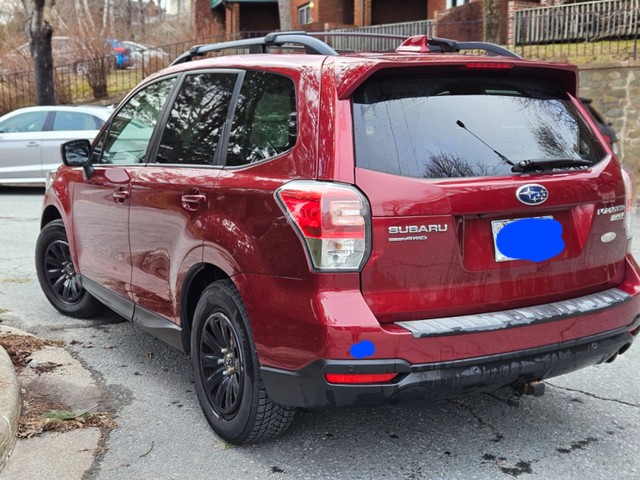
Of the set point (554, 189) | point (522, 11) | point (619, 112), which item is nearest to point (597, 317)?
point (554, 189)

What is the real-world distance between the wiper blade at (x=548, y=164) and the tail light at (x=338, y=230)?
0.74 m

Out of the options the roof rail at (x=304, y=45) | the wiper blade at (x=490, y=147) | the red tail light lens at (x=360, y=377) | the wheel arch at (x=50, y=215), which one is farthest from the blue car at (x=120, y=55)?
the red tail light lens at (x=360, y=377)

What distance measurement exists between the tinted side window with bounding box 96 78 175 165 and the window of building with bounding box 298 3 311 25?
→ 99.8 ft

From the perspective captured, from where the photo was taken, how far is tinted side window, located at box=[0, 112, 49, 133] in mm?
13758

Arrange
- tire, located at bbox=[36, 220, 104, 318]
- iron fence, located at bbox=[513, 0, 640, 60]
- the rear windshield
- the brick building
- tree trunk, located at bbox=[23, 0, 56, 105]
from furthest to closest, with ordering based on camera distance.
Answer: the brick building → tree trunk, located at bbox=[23, 0, 56, 105] → iron fence, located at bbox=[513, 0, 640, 60] → tire, located at bbox=[36, 220, 104, 318] → the rear windshield

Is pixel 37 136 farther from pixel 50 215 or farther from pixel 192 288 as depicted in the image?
pixel 192 288

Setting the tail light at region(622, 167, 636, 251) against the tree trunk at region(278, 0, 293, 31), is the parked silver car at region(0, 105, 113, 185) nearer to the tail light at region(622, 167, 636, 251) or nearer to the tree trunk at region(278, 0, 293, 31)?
the tree trunk at region(278, 0, 293, 31)

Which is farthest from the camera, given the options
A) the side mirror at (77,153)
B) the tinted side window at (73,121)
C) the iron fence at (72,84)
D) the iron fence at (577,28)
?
the iron fence at (72,84)

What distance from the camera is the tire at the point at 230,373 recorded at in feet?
10.5

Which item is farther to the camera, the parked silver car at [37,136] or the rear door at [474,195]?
the parked silver car at [37,136]

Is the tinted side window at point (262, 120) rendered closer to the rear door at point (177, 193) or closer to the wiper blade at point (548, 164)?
the rear door at point (177, 193)

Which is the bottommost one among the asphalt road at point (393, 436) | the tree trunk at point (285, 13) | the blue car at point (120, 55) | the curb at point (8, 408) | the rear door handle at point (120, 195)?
the asphalt road at point (393, 436)

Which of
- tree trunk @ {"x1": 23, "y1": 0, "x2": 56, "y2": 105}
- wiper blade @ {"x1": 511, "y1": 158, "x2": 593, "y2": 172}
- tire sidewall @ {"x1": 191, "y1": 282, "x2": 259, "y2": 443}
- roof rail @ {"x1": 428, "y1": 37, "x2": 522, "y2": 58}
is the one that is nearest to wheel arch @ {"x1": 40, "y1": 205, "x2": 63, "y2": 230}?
tire sidewall @ {"x1": 191, "y1": 282, "x2": 259, "y2": 443}

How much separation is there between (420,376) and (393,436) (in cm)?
81
